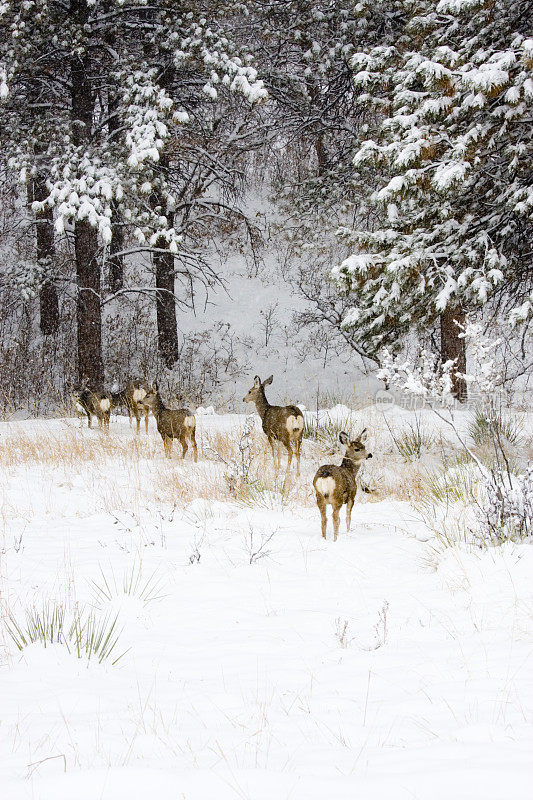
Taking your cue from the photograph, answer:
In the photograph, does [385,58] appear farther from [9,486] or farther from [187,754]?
[187,754]

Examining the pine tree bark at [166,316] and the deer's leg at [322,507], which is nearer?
the deer's leg at [322,507]

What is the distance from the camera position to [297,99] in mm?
16203

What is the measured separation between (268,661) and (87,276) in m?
12.2

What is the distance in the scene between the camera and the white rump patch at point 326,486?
558 cm

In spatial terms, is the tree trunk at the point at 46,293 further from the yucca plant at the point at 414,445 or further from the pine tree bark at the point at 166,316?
the yucca plant at the point at 414,445

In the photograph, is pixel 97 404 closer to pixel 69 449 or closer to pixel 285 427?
pixel 69 449

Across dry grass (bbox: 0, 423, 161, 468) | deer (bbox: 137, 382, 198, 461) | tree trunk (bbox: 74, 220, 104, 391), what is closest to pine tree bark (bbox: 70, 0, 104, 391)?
tree trunk (bbox: 74, 220, 104, 391)

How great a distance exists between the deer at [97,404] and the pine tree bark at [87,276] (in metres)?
1.84

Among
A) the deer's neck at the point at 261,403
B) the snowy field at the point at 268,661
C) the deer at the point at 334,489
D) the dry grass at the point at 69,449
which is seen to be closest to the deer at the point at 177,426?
the dry grass at the point at 69,449

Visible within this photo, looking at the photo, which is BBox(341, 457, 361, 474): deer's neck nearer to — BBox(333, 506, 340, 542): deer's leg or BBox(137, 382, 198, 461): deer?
BBox(333, 506, 340, 542): deer's leg

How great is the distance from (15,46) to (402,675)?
41.2 feet

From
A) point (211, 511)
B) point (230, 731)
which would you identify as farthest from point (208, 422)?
point (230, 731)

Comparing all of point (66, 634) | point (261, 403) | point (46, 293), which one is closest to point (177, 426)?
point (261, 403)

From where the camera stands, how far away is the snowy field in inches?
90.4
